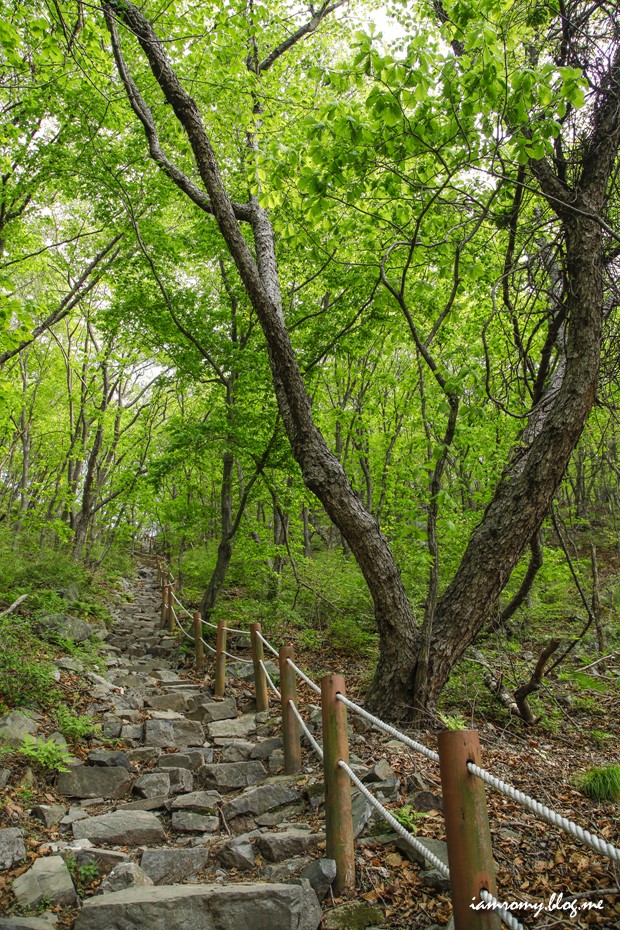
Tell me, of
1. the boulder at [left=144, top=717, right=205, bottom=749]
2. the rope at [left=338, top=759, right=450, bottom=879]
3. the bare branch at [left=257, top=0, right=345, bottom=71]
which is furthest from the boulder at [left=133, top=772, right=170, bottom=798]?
the bare branch at [left=257, top=0, right=345, bottom=71]

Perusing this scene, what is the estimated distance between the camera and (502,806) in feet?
12.4

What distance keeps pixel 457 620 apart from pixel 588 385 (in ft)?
7.94

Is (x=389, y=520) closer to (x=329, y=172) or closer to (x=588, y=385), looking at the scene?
(x=588, y=385)

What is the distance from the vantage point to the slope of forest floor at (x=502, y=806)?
280 cm

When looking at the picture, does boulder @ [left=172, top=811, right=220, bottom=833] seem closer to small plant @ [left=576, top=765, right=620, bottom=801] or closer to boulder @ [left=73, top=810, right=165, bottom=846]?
boulder @ [left=73, top=810, right=165, bottom=846]

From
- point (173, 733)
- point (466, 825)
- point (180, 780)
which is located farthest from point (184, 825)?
point (466, 825)

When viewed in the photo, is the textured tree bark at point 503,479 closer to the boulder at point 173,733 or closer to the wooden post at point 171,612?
the boulder at point 173,733

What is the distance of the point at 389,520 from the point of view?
10820 mm

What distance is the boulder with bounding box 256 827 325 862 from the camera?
12.0ft

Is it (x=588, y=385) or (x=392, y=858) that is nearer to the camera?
(x=392, y=858)

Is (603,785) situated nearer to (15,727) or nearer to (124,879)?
(124,879)

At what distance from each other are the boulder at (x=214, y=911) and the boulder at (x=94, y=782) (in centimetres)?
241

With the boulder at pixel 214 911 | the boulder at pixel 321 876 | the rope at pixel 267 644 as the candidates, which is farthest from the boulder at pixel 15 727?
the boulder at pixel 321 876

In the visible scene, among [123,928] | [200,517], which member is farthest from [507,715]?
[200,517]
